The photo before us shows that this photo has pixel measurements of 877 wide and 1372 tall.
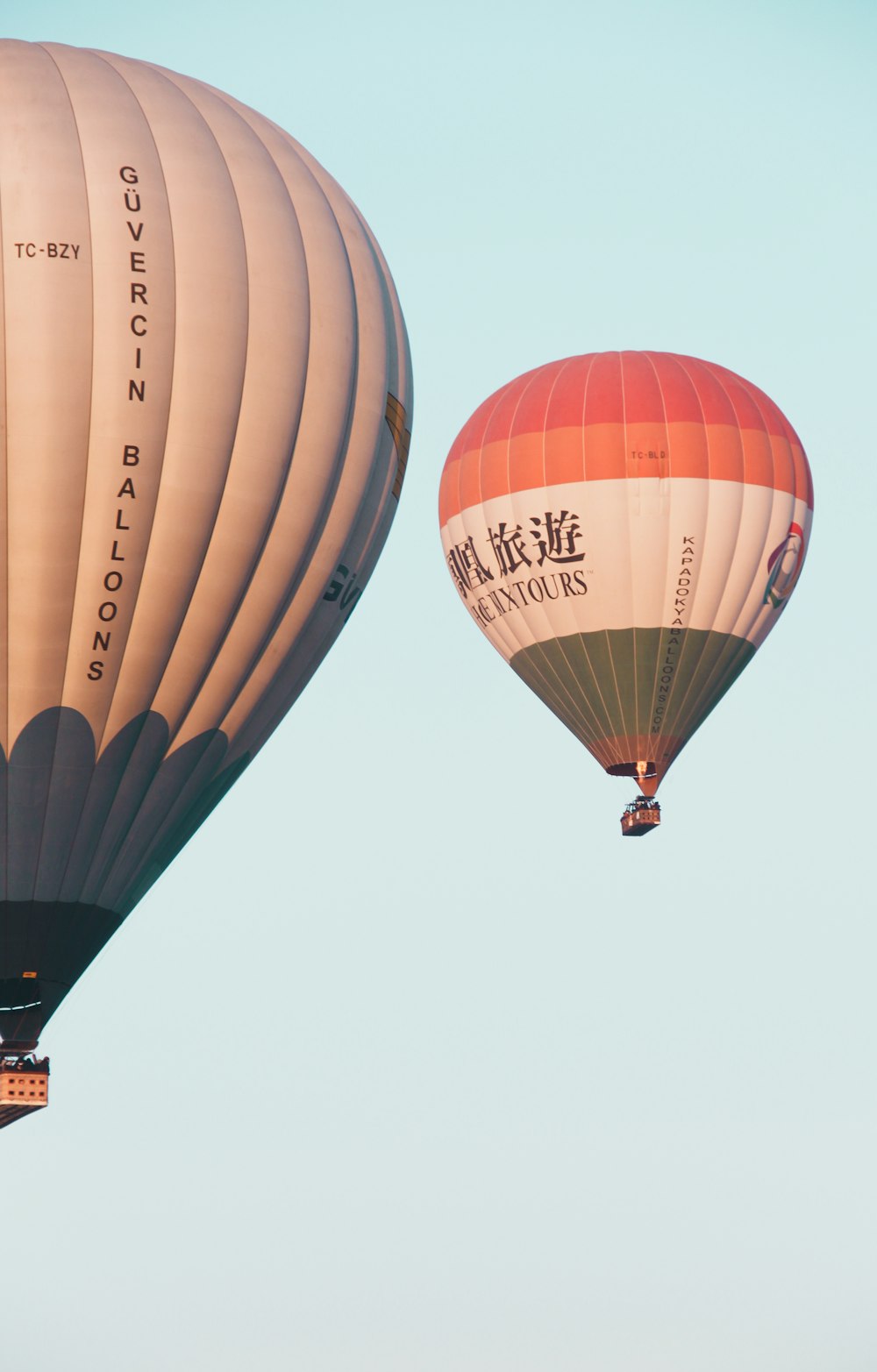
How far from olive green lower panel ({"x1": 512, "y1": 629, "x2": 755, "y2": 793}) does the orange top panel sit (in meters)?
2.31

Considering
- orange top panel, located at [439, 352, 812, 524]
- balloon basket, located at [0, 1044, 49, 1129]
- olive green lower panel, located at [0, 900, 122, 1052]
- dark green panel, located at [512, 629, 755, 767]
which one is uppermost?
orange top panel, located at [439, 352, 812, 524]

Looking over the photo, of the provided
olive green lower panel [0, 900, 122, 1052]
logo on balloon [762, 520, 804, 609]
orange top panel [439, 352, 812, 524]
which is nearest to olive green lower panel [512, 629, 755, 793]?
logo on balloon [762, 520, 804, 609]

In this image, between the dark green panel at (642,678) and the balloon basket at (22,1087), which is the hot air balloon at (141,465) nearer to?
the balloon basket at (22,1087)

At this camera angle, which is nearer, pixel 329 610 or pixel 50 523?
Result: pixel 50 523

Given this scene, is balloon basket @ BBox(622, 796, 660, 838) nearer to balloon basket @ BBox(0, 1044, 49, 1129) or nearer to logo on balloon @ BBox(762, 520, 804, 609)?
logo on balloon @ BBox(762, 520, 804, 609)

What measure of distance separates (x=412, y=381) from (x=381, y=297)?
3.87 ft

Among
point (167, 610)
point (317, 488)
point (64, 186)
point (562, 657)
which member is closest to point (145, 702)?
point (167, 610)

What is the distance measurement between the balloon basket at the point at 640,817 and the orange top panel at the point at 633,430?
465cm

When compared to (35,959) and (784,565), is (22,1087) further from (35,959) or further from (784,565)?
(784,565)

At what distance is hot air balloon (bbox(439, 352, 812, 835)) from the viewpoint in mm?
40219

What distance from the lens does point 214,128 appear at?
1113 inches

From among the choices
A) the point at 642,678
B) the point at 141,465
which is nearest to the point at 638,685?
the point at 642,678

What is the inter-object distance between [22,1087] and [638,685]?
15980 millimetres

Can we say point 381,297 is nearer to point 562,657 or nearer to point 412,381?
point 412,381
